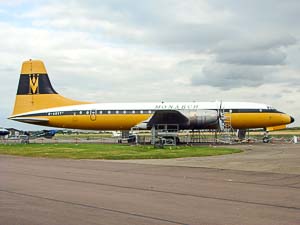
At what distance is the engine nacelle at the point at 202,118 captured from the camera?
124ft

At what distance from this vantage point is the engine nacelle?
37.8 metres

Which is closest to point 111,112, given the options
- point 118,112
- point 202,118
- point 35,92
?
point 118,112

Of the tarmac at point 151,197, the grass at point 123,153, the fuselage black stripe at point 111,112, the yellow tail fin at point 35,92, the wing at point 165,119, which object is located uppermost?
the yellow tail fin at point 35,92

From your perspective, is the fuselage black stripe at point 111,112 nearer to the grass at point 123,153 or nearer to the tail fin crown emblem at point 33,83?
the tail fin crown emblem at point 33,83

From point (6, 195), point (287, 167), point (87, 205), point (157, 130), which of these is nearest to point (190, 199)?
point (87, 205)

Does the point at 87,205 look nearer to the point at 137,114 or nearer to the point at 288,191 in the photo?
the point at 288,191

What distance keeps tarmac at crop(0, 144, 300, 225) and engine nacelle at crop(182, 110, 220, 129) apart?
22443 mm

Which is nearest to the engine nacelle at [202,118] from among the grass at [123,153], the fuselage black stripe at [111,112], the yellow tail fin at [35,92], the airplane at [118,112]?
the airplane at [118,112]

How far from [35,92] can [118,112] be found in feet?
31.4

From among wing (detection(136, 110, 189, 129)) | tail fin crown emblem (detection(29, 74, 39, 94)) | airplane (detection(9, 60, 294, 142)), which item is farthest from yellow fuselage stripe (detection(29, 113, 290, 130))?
tail fin crown emblem (detection(29, 74, 39, 94))

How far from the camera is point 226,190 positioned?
10742 mm

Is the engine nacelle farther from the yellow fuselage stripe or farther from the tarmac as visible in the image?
the tarmac

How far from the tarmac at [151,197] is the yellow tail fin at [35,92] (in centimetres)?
2888

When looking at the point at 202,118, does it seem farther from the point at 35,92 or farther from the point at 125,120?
the point at 35,92
